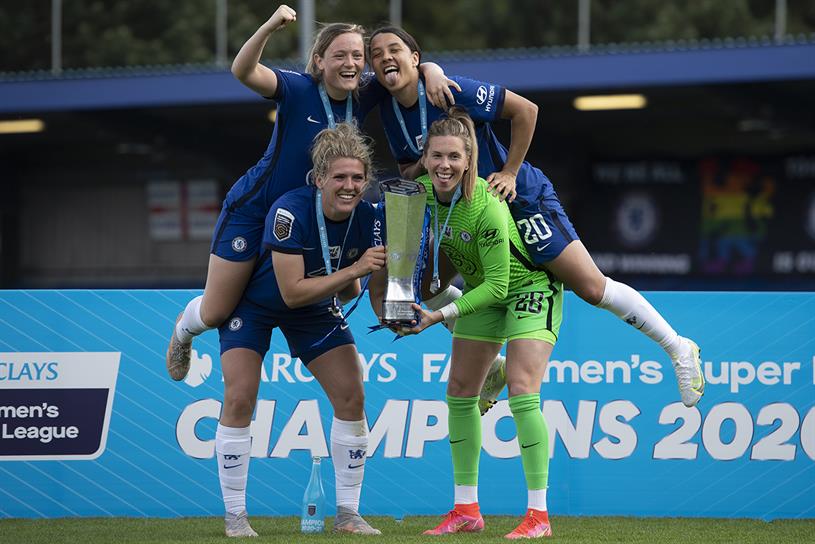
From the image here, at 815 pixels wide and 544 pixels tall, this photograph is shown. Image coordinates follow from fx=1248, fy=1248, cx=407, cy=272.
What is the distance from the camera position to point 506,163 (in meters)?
5.67

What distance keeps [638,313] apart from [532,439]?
876 mm

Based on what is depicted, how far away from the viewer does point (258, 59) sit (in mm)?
5363

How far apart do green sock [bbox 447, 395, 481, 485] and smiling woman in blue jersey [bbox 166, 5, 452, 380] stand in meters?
1.16

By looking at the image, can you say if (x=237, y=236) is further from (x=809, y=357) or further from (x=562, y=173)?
(x=562, y=173)

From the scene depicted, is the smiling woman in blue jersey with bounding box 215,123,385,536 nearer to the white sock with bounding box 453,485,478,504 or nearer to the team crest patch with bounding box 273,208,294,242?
the team crest patch with bounding box 273,208,294,242

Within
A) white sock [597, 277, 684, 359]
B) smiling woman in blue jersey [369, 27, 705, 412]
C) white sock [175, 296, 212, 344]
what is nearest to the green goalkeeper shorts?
smiling woman in blue jersey [369, 27, 705, 412]

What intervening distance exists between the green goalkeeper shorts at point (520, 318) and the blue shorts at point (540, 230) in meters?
0.16

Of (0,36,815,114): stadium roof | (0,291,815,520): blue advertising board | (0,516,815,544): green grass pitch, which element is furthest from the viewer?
(0,36,815,114): stadium roof

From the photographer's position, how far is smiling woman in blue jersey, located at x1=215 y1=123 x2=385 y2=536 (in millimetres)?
5371

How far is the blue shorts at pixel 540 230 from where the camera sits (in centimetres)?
569

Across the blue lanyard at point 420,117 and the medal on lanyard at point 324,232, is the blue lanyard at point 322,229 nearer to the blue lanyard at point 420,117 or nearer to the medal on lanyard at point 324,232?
the medal on lanyard at point 324,232

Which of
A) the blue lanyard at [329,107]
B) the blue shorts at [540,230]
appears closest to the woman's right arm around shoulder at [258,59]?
the blue lanyard at [329,107]

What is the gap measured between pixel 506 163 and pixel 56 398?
9.09ft

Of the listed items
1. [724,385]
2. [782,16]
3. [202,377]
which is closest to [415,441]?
[202,377]
